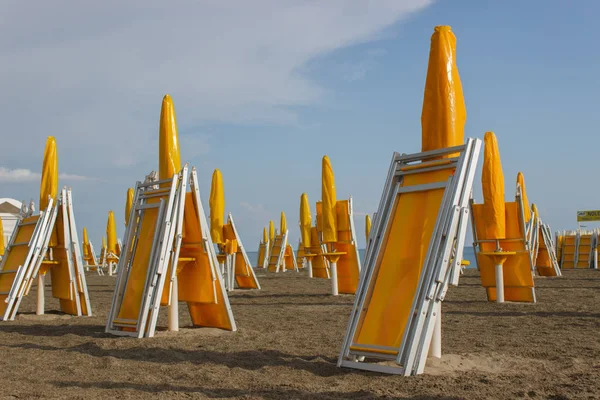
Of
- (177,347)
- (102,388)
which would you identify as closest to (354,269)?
Result: (177,347)

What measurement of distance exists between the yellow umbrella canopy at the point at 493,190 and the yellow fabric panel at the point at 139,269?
6481 mm

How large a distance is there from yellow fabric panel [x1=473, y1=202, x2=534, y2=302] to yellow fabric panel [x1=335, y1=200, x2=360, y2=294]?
3.04m

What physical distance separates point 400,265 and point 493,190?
6.56 m

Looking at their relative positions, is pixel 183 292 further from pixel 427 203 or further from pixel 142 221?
pixel 427 203

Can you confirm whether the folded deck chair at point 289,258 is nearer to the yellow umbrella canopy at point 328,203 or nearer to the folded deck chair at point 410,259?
the yellow umbrella canopy at point 328,203

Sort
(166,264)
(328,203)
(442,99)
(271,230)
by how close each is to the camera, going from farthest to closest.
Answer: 1. (271,230)
2. (328,203)
3. (166,264)
4. (442,99)

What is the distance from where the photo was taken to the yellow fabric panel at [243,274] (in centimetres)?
1752

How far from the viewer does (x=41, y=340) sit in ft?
27.5

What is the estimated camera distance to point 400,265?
602 cm

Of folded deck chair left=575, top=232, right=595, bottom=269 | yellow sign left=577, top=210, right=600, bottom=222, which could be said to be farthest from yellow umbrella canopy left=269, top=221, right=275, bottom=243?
yellow sign left=577, top=210, right=600, bottom=222

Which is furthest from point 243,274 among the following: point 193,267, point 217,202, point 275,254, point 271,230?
point 271,230

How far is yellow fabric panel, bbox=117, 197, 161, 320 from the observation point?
8.59m

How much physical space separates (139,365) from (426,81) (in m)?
4.30

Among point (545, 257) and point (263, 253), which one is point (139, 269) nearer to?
point (545, 257)
